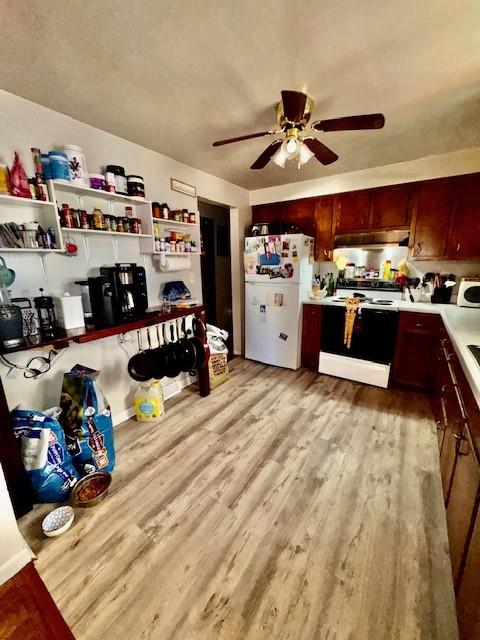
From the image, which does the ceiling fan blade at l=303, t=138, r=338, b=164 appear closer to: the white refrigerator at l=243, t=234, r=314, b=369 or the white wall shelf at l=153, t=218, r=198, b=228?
the white refrigerator at l=243, t=234, r=314, b=369

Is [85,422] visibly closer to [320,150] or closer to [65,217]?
[65,217]

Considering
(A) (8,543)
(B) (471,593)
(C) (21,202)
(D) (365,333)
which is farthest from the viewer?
(D) (365,333)

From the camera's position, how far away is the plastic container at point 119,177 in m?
1.92

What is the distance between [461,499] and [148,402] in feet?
6.85

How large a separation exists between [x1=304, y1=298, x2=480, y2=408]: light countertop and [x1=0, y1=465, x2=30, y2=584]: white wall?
1.94 metres

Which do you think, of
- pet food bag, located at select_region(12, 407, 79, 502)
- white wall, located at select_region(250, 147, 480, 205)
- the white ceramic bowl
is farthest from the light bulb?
the white ceramic bowl

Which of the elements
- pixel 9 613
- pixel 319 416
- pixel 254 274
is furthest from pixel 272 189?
pixel 9 613

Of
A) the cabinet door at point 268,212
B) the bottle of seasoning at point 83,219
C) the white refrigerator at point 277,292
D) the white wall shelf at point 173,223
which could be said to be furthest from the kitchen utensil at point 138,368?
the cabinet door at point 268,212

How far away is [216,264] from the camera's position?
4.28 metres

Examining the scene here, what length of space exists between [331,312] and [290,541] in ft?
7.21

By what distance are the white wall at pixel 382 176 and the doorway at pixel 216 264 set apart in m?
0.83

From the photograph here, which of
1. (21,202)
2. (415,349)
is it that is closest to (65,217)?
(21,202)

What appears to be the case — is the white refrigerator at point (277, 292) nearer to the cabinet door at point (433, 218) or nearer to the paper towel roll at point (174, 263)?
the paper towel roll at point (174, 263)

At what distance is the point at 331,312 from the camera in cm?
297
